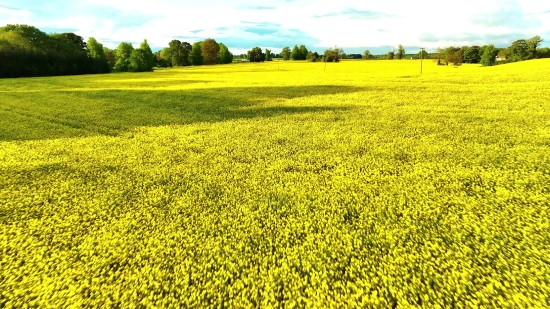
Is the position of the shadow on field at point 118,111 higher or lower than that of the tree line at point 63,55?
lower

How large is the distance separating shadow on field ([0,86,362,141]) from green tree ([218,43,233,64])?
79.0 meters

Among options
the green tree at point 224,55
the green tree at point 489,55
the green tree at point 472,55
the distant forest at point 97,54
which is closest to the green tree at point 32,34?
the distant forest at point 97,54

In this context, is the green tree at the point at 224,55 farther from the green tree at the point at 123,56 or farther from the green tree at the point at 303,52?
the green tree at the point at 123,56

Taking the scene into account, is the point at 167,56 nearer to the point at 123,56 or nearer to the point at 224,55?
the point at 123,56

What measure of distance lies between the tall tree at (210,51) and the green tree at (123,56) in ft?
81.4

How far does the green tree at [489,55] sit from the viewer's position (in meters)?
56.8

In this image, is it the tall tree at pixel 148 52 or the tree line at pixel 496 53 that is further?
the tall tree at pixel 148 52

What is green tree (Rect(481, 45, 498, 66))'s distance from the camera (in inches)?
2237

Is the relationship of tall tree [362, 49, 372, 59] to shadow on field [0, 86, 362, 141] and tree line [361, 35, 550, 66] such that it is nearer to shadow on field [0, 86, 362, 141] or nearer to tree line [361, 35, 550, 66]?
tree line [361, 35, 550, 66]

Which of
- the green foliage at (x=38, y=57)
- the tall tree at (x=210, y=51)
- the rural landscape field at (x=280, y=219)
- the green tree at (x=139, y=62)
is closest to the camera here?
the rural landscape field at (x=280, y=219)

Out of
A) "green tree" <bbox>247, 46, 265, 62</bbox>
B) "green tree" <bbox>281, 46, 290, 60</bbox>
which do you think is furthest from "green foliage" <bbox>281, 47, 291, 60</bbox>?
"green tree" <bbox>247, 46, 265, 62</bbox>

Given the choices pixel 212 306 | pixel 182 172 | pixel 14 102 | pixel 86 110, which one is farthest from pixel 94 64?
pixel 212 306

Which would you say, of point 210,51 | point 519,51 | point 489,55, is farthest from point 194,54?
point 519,51

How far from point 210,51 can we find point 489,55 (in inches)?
2908
